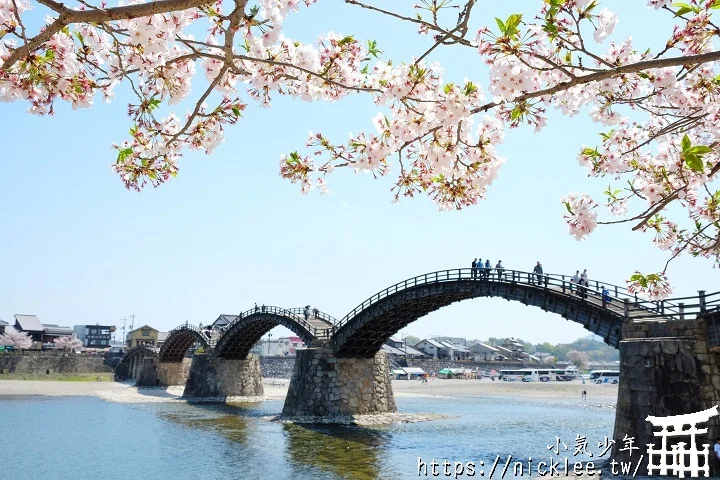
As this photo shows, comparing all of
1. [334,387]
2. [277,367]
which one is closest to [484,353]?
[277,367]

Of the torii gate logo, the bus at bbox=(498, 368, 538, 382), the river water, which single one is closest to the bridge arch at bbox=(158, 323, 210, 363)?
the river water

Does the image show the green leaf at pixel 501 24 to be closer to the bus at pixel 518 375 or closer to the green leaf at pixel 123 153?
the green leaf at pixel 123 153

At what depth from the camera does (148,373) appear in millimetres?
70062

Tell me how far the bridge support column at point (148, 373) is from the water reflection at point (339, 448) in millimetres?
41387

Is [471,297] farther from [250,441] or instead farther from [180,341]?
[180,341]

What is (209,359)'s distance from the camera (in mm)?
53906

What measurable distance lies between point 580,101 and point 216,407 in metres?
44.7

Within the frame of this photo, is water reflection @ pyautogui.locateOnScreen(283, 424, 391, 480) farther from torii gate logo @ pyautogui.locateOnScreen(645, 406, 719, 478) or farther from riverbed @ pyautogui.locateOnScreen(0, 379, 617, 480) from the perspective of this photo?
torii gate logo @ pyautogui.locateOnScreen(645, 406, 719, 478)

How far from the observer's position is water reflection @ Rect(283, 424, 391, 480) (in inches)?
842

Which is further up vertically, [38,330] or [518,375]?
[38,330]

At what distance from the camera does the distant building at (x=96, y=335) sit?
387ft

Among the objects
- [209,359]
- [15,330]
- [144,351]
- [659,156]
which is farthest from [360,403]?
[15,330]

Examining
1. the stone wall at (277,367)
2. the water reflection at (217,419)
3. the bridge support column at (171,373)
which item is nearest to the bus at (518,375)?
the stone wall at (277,367)

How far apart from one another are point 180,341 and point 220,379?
16.5m
